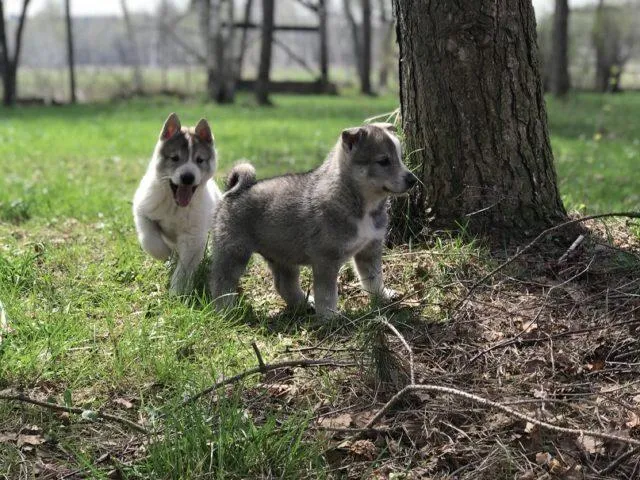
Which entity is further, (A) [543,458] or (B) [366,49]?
(B) [366,49]

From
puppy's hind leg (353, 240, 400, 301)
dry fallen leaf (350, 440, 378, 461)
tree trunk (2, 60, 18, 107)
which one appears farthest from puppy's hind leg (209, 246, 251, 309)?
tree trunk (2, 60, 18, 107)

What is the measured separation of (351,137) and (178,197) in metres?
1.65

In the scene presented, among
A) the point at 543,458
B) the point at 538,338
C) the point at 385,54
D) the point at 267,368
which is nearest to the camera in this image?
the point at 543,458

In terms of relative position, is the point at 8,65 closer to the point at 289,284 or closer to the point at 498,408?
the point at 289,284

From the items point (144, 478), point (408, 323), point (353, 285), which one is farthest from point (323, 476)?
point (353, 285)

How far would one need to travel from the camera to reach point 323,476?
3070 millimetres

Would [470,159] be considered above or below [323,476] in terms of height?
above

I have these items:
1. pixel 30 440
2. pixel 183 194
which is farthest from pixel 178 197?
pixel 30 440

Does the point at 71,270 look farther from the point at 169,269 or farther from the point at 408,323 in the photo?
the point at 408,323

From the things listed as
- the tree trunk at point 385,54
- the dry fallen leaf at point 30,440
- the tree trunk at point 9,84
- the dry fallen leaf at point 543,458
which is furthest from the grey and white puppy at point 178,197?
the tree trunk at point 385,54

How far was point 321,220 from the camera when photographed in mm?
4809

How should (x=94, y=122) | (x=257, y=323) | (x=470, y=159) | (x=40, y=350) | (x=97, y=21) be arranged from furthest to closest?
(x=97, y=21)
(x=94, y=122)
(x=470, y=159)
(x=257, y=323)
(x=40, y=350)

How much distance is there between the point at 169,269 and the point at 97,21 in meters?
46.3

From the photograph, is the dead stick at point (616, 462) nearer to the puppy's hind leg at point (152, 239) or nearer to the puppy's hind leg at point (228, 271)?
the puppy's hind leg at point (228, 271)
